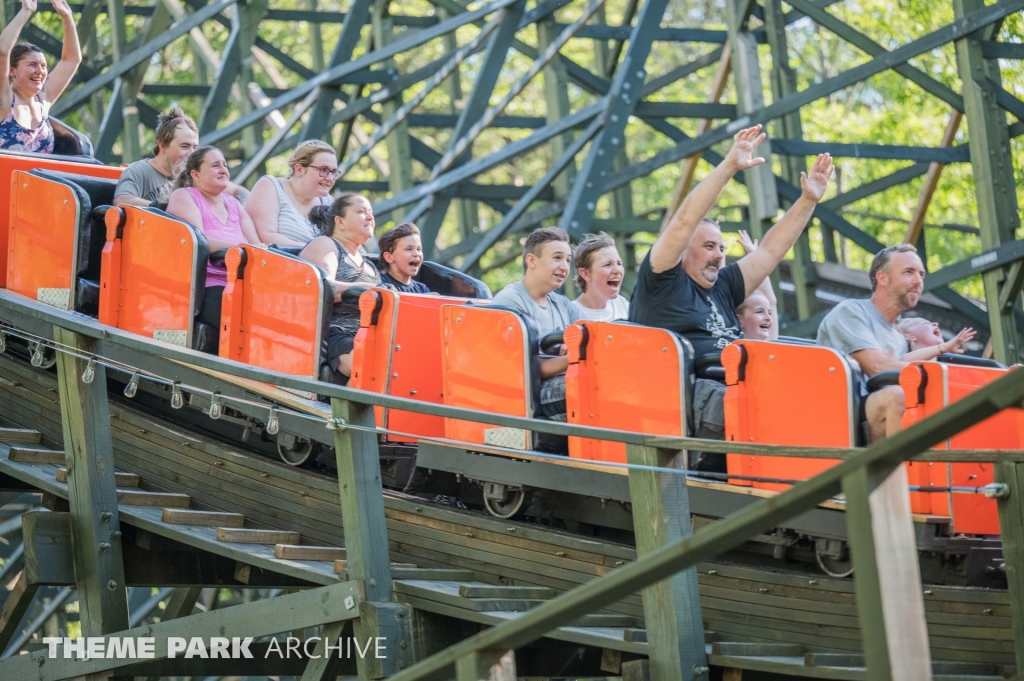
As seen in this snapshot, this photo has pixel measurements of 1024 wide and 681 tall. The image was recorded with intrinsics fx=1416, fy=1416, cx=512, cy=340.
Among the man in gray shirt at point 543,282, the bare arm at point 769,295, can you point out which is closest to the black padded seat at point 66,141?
the man in gray shirt at point 543,282

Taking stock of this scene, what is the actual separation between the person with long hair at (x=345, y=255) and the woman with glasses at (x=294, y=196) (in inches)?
7.6

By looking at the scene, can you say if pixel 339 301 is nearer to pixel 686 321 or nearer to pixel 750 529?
pixel 686 321

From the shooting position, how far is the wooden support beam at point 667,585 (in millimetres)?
4188

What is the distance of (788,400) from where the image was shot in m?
4.89

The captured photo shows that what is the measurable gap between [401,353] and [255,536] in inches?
37.6

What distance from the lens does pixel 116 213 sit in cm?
626

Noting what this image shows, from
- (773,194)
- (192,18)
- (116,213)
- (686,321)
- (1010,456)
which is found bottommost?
(1010,456)

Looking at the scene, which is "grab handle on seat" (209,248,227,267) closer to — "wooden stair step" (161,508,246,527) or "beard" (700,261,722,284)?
"wooden stair step" (161,508,246,527)

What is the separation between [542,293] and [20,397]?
259cm

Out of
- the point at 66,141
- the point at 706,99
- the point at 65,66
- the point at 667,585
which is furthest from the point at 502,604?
the point at 706,99

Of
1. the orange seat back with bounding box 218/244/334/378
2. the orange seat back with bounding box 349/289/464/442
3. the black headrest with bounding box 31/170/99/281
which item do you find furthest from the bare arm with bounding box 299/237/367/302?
the black headrest with bounding box 31/170/99/281

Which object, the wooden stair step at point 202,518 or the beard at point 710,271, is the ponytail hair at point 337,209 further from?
the beard at point 710,271

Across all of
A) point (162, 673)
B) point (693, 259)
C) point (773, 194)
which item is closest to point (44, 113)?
point (162, 673)

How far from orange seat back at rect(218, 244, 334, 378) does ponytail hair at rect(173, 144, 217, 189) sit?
777 millimetres
